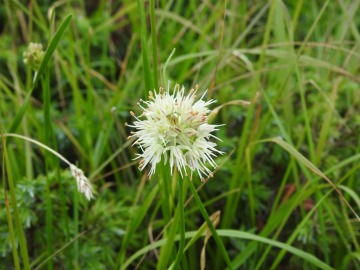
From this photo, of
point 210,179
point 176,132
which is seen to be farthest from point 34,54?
point 210,179

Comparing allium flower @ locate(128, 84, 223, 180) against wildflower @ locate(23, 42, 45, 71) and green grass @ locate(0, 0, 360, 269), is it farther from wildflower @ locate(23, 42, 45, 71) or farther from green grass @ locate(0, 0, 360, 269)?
wildflower @ locate(23, 42, 45, 71)

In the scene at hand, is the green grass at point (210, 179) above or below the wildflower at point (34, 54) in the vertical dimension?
below

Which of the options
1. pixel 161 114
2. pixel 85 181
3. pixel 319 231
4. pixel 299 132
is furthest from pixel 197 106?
pixel 299 132

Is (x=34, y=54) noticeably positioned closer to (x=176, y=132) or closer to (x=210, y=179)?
(x=176, y=132)

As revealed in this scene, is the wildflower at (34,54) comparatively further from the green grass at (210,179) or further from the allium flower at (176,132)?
the allium flower at (176,132)

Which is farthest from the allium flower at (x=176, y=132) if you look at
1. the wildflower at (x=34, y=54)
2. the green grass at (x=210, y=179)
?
the wildflower at (x=34, y=54)

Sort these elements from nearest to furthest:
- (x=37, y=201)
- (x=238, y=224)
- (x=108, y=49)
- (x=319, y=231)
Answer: (x=37, y=201) < (x=319, y=231) < (x=238, y=224) < (x=108, y=49)

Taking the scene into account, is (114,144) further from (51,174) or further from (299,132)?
(299,132)

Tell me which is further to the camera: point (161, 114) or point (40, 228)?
point (40, 228)
